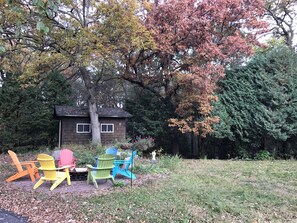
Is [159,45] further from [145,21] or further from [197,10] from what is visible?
[197,10]

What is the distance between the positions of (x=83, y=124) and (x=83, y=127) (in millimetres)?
188

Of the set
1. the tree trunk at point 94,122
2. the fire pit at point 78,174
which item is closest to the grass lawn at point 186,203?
the fire pit at point 78,174

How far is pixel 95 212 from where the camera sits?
4.15m

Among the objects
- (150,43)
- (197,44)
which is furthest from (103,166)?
(197,44)

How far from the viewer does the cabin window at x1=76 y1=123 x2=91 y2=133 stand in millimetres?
14961

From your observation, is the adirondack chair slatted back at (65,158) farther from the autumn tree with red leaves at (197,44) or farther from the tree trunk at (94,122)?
the autumn tree with red leaves at (197,44)

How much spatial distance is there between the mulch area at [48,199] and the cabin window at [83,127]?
8099mm

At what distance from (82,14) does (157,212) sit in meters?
11.5

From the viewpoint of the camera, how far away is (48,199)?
16.1ft

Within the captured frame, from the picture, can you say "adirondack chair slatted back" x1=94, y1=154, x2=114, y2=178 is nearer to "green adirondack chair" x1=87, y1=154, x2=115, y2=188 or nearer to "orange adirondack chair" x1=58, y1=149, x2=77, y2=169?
"green adirondack chair" x1=87, y1=154, x2=115, y2=188

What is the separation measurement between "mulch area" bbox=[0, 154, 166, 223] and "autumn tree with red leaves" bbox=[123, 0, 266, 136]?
312 inches

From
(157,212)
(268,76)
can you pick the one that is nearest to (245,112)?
(268,76)

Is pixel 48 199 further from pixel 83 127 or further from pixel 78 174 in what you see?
pixel 83 127

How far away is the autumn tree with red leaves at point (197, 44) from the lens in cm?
1323
